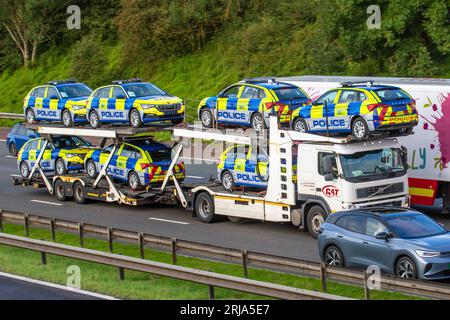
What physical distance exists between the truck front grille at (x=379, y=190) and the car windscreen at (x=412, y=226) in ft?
11.1

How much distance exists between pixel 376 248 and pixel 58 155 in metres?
15.1

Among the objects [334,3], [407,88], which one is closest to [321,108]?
[407,88]

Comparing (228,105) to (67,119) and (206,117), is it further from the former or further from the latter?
(67,119)

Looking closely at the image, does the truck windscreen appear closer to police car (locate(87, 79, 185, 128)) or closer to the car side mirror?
the car side mirror

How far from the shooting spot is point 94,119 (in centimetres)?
3073

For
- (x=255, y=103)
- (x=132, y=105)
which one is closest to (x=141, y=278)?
(x=255, y=103)

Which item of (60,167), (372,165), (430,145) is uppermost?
(430,145)

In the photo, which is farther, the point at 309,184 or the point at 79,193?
the point at 79,193

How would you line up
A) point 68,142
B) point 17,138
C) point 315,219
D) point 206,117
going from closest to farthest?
point 315,219, point 206,117, point 68,142, point 17,138

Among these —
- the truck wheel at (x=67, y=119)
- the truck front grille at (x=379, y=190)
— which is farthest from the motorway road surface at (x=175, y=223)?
the truck wheel at (x=67, y=119)

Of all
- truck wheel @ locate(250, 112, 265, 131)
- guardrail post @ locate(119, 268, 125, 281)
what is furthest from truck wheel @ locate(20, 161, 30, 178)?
guardrail post @ locate(119, 268, 125, 281)

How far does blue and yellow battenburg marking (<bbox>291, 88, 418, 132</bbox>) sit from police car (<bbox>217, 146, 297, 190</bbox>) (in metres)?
1.55

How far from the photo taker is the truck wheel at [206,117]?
27.7 m

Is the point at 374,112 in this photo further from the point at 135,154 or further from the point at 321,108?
the point at 135,154
